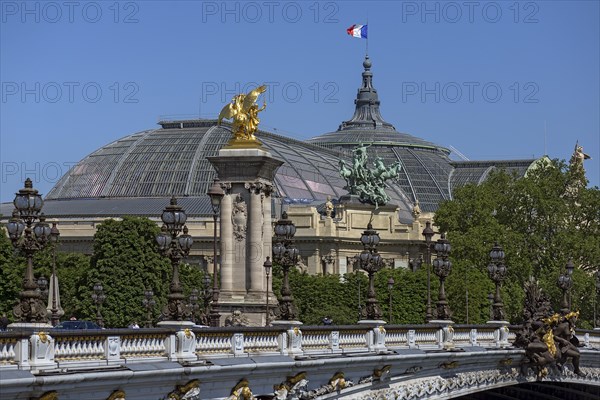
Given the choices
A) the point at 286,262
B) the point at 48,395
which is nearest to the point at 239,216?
the point at 286,262

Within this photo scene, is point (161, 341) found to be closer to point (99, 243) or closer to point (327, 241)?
point (99, 243)

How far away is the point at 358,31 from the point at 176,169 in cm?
4153

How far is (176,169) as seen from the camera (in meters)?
177

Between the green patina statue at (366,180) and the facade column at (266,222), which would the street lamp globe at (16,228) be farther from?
the green patina statue at (366,180)

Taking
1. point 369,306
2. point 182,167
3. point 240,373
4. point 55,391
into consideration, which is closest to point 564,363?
point 369,306

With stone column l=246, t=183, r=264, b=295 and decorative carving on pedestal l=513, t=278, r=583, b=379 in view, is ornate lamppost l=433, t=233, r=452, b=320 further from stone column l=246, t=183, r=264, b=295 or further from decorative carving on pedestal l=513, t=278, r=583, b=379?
stone column l=246, t=183, r=264, b=295

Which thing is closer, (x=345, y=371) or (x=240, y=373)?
(x=240, y=373)

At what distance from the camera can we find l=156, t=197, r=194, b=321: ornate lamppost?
4072 cm

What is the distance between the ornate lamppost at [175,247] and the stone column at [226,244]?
2908 cm

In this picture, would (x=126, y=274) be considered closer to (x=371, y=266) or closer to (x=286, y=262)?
(x=371, y=266)

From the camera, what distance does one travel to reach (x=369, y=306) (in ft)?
175

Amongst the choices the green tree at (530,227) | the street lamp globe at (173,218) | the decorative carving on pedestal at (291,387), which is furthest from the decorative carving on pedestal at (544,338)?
the green tree at (530,227)

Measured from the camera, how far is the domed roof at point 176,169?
574 feet

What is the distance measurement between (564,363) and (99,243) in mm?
46647
